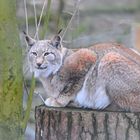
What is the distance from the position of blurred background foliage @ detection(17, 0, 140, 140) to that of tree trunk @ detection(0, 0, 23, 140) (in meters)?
0.32

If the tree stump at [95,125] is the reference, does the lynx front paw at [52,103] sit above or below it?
above

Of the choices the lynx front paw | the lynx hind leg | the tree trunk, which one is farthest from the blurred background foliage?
the lynx hind leg

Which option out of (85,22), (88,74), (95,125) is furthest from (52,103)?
(85,22)

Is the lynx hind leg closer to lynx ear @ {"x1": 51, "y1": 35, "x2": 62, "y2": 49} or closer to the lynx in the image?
the lynx

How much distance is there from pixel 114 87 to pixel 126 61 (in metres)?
0.23

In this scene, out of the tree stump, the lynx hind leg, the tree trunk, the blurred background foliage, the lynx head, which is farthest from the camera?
the blurred background foliage

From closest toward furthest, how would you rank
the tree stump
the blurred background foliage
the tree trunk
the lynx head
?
the tree stump
the lynx head
the tree trunk
the blurred background foliage

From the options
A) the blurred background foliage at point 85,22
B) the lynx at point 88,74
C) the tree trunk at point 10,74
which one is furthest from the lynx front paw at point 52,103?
the blurred background foliage at point 85,22

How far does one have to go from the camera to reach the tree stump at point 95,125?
4.96 meters

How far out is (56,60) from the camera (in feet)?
17.8

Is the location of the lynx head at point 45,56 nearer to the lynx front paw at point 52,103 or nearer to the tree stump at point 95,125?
the lynx front paw at point 52,103

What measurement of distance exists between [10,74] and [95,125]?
1.08 meters

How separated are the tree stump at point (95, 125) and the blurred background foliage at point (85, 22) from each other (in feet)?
3.68

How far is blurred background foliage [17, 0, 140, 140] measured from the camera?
22.9ft
